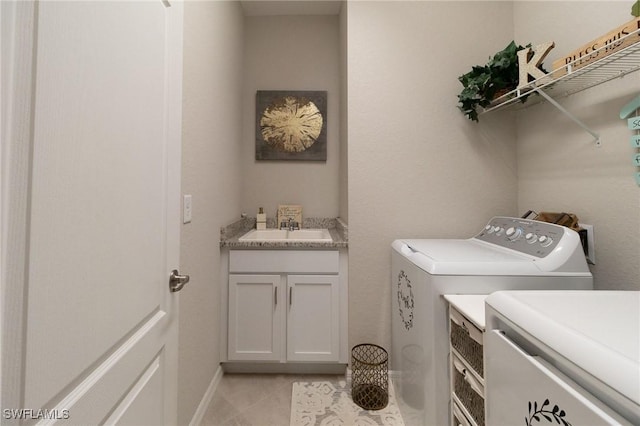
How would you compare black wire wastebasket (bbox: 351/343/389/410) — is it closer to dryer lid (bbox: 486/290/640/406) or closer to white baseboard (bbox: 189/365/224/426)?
white baseboard (bbox: 189/365/224/426)

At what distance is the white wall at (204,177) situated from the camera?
1294mm

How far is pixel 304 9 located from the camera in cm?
239

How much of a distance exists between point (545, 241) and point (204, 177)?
1693 millimetres

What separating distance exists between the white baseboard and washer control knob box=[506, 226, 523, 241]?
1.88 m

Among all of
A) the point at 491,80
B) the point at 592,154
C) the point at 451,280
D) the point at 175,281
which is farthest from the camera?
the point at 491,80

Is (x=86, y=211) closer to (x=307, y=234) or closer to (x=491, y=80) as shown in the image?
(x=307, y=234)

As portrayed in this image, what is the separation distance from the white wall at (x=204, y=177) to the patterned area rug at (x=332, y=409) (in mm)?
552

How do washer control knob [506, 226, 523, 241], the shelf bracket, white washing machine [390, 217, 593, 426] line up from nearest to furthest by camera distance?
white washing machine [390, 217, 593, 426] < the shelf bracket < washer control knob [506, 226, 523, 241]

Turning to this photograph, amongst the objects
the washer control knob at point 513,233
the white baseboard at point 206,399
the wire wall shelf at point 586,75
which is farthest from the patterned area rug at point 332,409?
the wire wall shelf at point 586,75

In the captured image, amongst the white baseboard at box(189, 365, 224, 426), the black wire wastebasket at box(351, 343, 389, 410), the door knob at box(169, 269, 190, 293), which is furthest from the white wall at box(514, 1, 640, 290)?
the white baseboard at box(189, 365, 224, 426)

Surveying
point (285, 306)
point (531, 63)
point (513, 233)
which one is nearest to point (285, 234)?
point (285, 306)

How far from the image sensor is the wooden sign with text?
3.12 ft

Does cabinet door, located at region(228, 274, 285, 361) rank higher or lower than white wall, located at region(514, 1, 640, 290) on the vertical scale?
Answer: lower

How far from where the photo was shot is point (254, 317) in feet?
6.04
